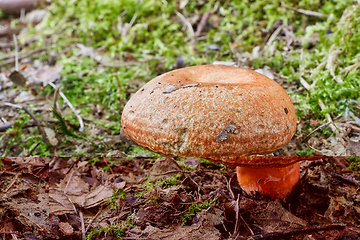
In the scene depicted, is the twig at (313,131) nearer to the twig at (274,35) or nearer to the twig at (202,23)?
the twig at (274,35)

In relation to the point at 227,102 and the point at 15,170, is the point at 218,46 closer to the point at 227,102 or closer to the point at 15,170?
the point at 227,102

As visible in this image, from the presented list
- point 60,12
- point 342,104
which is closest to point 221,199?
point 342,104

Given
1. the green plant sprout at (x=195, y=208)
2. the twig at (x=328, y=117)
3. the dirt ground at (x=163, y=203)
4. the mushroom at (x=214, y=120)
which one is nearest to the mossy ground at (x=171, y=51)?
the twig at (x=328, y=117)

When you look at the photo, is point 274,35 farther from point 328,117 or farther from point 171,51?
point 328,117

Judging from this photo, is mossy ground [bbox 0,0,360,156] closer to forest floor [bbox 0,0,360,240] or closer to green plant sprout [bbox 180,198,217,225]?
forest floor [bbox 0,0,360,240]

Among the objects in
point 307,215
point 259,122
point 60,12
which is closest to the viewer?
point 259,122

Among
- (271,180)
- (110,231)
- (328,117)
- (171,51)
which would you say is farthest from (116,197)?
(171,51)
